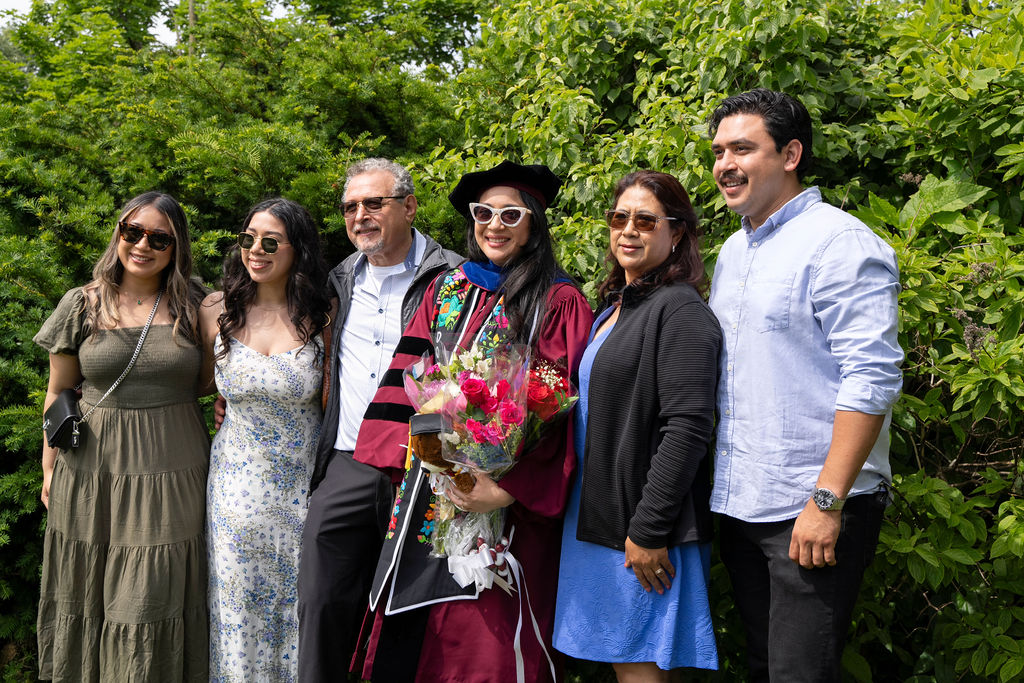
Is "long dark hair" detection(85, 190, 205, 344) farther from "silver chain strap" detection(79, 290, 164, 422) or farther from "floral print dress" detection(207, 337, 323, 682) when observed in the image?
"floral print dress" detection(207, 337, 323, 682)

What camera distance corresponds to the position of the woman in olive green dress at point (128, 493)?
128 inches

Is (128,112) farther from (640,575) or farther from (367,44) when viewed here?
(640,575)

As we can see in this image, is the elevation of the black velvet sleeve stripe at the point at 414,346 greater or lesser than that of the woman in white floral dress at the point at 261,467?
greater

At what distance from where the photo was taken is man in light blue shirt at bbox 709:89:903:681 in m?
2.20

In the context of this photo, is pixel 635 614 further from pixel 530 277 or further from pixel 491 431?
pixel 530 277

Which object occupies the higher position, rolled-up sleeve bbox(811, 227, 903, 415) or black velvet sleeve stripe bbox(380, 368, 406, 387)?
rolled-up sleeve bbox(811, 227, 903, 415)

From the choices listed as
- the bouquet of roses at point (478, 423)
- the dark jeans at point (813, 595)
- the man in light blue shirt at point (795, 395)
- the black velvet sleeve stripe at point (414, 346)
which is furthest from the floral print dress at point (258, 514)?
the dark jeans at point (813, 595)

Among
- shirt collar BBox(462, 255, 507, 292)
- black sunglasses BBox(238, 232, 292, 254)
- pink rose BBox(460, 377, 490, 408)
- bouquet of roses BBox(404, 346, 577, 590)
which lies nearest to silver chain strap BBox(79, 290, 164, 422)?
black sunglasses BBox(238, 232, 292, 254)

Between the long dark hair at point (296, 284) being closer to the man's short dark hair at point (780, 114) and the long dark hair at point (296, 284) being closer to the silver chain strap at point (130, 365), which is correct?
the silver chain strap at point (130, 365)

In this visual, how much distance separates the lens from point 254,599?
3.30 m

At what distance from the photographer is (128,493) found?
330 centimetres

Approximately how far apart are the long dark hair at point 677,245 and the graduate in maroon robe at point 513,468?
0.34m

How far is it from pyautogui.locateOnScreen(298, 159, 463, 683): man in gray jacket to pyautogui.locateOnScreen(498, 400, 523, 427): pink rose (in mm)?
940

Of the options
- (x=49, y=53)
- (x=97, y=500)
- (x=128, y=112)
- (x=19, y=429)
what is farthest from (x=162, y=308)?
(x=49, y=53)
